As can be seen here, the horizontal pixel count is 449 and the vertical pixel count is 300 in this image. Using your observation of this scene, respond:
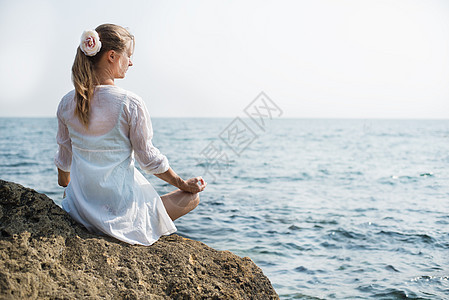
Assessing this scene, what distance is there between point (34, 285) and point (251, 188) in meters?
10.2

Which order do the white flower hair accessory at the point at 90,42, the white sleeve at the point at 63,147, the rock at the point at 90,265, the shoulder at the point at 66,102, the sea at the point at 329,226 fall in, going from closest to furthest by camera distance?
the rock at the point at 90,265 < the white flower hair accessory at the point at 90,42 < the shoulder at the point at 66,102 < the white sleeve at the point at 63,147 < the sea at the point at 329,226

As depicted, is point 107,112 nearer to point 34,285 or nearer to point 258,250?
point 34,285

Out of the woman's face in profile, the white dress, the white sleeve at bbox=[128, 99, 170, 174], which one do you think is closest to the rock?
the white dress

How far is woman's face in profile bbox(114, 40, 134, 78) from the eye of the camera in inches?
111

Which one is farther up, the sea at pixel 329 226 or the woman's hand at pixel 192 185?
the woman's hand at pixel 192 185

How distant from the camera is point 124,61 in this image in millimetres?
2840

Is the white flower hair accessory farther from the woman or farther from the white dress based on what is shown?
the white dress

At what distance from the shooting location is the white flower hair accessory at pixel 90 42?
2.62 metres

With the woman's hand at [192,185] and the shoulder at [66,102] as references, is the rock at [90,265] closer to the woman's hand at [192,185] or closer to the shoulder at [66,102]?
the woman's hand at [192,185]

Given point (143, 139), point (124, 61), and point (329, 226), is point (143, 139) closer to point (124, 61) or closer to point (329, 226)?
point (124, 61)

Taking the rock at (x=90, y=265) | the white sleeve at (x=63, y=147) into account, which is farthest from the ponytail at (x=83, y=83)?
the rock at (x=90, y=265)

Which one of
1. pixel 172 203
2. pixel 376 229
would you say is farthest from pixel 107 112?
pixel 376 229

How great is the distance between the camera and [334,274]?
570 centimetres

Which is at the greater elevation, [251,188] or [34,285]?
[34,285]
